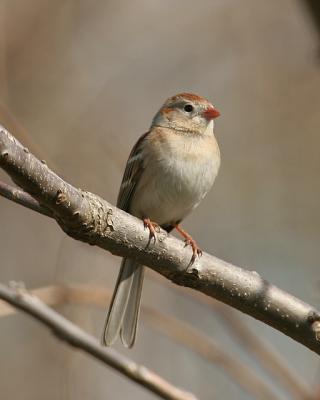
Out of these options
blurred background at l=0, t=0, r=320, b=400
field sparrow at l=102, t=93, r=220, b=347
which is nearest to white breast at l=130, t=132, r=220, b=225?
field sparrow at l=102, t=93, r=220, b=347

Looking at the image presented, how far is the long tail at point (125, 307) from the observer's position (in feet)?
11.1

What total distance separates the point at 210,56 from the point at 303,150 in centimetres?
113

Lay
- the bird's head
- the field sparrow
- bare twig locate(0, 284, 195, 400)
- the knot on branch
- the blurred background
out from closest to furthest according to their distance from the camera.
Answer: the knot on branch
bare twig locate(0, 284, 195, 400)
the field sparrow
the bird's head
the blurred background

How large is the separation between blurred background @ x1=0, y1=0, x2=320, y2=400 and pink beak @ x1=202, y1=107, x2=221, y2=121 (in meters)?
0.90

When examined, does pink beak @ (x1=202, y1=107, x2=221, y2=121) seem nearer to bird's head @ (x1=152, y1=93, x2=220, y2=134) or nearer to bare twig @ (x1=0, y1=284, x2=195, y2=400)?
bird's head @ (x1=152, y1=93, x2=220, y2=134)

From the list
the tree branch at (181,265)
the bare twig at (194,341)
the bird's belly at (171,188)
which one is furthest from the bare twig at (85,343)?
the bird's belly at (171,188)

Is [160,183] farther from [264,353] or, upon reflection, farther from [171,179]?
[264,353]

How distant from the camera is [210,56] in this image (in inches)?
220

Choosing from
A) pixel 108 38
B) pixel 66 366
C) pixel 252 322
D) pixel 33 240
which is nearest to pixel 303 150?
pixel 252 322

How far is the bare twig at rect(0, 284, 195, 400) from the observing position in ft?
8.26

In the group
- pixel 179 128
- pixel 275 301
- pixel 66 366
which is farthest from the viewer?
pixel 179 128

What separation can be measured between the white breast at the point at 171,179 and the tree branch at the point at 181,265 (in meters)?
1.17

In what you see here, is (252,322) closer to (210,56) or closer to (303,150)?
(303,150)

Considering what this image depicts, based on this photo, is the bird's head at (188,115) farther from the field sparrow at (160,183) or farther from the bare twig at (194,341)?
the bare twig at (194,341)
